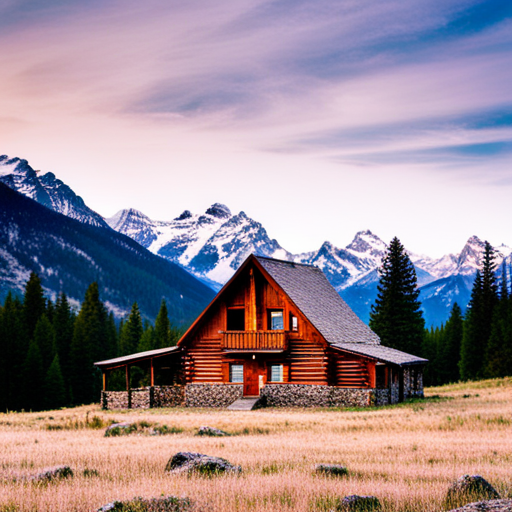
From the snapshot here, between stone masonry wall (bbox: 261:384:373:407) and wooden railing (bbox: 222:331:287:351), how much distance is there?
8.19 feet

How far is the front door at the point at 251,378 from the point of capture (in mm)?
42000

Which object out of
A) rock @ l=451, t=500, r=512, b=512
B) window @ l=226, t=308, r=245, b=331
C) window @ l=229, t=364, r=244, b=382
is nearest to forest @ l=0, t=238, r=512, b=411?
window @ l=226, t=308, r=245, b=331

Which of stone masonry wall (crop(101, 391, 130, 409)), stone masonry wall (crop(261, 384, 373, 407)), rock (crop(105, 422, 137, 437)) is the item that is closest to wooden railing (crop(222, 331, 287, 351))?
stone masonry wall (crop(261, 384, 373, 407))

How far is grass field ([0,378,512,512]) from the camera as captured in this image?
1059 centimetres

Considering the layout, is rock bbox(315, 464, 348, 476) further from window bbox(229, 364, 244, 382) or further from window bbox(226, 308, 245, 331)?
window bbox(226, 308, 245, 331)

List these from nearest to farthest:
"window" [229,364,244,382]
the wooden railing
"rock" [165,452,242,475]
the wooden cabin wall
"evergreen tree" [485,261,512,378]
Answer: "rock" [165,452,242,475] < the wooden cabin wall < the wooden railing < "window" [229,364,244,382] < "evergreen tree" [485,261,512,378]

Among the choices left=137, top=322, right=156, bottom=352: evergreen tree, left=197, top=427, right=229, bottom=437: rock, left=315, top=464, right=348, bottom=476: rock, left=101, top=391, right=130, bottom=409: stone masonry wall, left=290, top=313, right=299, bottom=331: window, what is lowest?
left=101, top=391, right=130, bottom=409: stone masonry wall

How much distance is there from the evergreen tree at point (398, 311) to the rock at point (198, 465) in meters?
60.1

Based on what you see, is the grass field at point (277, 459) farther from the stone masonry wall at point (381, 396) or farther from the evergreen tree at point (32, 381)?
the evergreen tree at point (32, 381)

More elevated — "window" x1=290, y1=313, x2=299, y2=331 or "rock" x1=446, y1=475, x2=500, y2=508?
"window" x1=290, y1=313, x2=299, y2=331

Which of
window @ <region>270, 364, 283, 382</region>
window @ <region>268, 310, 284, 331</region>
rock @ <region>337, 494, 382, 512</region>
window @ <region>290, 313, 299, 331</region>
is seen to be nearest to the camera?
rock @ <region>337, 494, 382, 512</region>

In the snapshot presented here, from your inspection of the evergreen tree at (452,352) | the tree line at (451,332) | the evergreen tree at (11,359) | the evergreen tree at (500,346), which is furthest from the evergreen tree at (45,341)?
the evergreen tree at (452,352)

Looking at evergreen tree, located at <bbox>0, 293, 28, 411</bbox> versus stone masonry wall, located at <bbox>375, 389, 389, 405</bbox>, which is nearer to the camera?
stone masonry wall, located at <bbox>375, 389, 389, 405</bbox>

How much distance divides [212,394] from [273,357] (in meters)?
4.50
